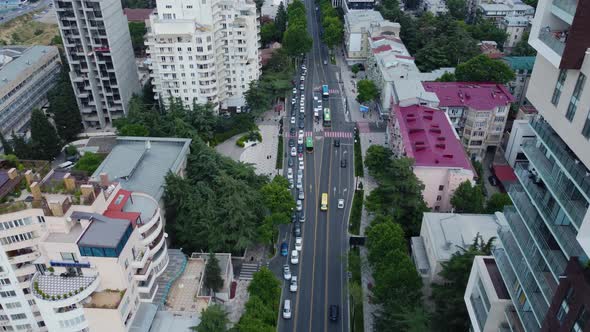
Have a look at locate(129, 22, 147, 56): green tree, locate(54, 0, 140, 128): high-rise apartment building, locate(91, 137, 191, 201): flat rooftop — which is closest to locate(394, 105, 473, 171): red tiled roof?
locate(91, 137, 191, 201): flat rooftop

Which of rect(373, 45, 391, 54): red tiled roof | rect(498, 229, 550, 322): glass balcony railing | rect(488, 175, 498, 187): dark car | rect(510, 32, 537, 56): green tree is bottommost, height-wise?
rect(488, 175, 498, 187): dark car

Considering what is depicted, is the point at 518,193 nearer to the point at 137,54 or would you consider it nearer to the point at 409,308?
the point at 409,308

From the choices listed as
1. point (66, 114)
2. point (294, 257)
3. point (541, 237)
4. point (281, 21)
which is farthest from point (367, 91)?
point (541, 237)

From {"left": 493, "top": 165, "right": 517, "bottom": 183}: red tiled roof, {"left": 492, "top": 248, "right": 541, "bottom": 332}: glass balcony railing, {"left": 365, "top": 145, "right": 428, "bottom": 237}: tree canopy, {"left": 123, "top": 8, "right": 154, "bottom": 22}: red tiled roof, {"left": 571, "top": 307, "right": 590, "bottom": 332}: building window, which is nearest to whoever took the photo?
{"left": 571, "top": 307, "right": 590, "bottom": 332}: building window

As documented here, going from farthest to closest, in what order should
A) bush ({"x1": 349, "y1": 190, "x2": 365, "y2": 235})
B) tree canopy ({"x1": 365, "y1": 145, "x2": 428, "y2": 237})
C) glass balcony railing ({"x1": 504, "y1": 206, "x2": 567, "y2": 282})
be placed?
bush ({"x1": 349, "y1": 190, "x2": 365, "y2": 235}) → tree canopy ({"x1": 365, "y1": 145, "x2": 428, "y2": 237}) → glass balcony railing ({"x1": 504, "y1": 206, "x2": 567, "y2": 282})

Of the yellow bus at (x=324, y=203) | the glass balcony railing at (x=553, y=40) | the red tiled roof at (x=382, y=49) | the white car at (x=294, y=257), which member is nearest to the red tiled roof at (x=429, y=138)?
the yellow bus at (x=324, y=203)

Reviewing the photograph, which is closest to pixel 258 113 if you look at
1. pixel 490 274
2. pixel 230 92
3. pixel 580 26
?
pixel 230 92

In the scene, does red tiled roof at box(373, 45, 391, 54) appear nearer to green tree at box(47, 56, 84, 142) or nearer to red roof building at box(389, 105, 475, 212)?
red roof building at box(389, 105, 475, 212)
